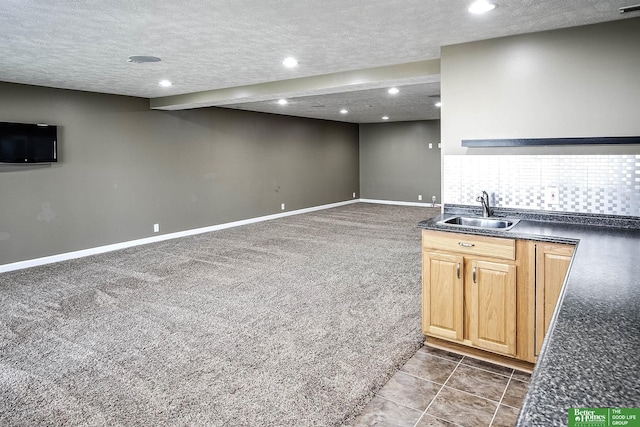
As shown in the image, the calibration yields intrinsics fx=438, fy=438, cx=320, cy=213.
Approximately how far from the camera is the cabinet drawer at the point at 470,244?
275 cm

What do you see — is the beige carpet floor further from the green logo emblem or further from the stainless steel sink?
the green logo emblem

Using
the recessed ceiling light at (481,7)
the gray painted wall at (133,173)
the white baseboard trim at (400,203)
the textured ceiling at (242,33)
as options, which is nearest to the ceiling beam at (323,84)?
the textured ceiling at (242,33)

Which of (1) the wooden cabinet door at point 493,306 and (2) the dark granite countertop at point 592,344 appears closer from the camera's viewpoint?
(2) the dark granite countertop at point 592,344

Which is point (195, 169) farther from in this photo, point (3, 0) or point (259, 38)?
point (3, 0)

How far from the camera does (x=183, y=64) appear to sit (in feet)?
14.4

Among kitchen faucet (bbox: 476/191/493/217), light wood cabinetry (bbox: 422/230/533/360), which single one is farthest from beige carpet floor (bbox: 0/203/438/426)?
kitchen faucet (bbox: 476/191/493/217)

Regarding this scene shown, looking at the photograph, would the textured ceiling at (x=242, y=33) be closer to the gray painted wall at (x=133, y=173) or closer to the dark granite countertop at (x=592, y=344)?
the gray painted wall at (x=133, y=173)

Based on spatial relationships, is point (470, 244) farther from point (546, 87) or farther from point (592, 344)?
point (592, 344)

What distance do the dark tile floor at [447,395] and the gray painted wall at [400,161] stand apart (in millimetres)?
8607

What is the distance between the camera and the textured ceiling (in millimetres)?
2760

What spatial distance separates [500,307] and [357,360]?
39.2 inches

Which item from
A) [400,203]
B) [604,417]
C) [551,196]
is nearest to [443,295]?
[551,196]

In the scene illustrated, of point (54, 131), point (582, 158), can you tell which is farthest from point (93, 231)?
point (582, 158)

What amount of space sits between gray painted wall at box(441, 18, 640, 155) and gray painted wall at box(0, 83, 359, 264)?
4.97m
